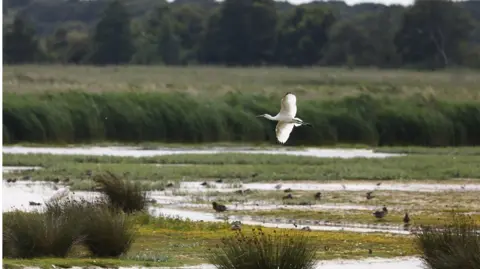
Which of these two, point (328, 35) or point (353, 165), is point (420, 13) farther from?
point (353, 165)

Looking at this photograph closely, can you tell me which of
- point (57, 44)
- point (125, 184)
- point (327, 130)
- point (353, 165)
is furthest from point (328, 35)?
point (125, 184)

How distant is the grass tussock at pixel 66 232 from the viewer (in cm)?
1784

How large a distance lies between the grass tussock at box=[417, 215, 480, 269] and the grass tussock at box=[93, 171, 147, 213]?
8288mm

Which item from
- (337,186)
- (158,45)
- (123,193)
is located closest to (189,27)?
(158,45)

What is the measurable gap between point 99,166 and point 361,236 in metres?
16.1

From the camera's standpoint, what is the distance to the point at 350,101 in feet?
185

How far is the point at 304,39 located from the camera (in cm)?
9625

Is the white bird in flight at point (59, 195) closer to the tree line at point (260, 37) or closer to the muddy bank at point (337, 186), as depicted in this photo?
the muddy bank at point (337, 186)

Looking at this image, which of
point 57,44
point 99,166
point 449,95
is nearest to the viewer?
point 99,166

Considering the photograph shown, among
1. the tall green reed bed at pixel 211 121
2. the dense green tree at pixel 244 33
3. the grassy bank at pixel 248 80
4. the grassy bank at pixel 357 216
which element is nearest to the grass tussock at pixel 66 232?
the grassy bank at pixel 357 216

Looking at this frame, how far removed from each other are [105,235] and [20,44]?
270 feet

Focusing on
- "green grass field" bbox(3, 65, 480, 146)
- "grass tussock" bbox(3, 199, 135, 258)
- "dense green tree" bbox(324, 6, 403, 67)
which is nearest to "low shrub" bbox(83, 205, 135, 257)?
"grass tussock" bbox(3, 199, 135, 258)

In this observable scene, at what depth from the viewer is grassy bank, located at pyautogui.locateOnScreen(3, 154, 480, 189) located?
36.5 m

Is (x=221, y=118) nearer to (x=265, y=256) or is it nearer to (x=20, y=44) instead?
(x=265, y=256)
